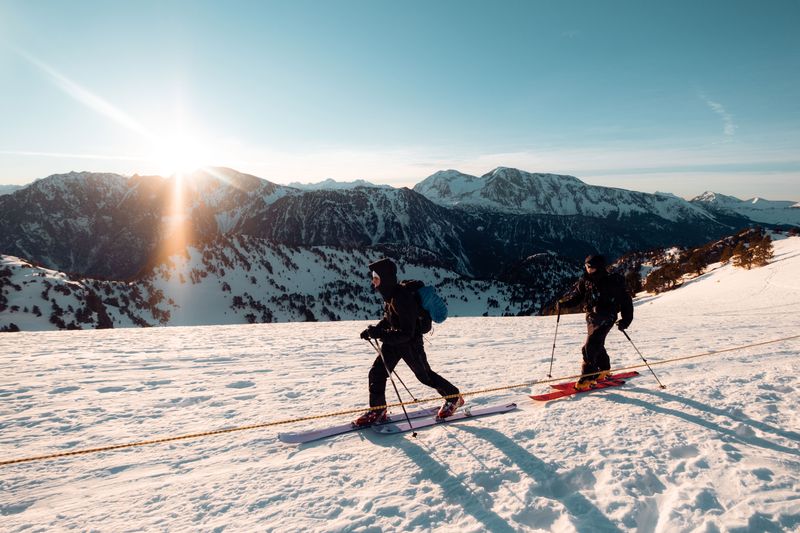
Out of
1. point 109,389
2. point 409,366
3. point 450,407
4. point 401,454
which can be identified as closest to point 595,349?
point 450,407

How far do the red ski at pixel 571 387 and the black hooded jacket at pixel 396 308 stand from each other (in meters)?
3.06

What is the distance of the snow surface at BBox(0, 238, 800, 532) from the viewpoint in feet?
13.5

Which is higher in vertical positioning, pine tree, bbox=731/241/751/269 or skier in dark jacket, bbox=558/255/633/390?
skier in dark jacket, bbox=558/255/633/390

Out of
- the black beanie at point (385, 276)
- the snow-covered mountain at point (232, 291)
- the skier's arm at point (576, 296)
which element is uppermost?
the black beanie at point (385, 276)

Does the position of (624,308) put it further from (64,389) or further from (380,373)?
(64,389)

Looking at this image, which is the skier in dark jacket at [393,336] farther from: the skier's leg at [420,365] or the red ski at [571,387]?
the red ski at [571,387]

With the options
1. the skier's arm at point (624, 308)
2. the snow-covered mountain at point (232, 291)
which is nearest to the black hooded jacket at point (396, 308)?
the skier's arm at point (624, 308)

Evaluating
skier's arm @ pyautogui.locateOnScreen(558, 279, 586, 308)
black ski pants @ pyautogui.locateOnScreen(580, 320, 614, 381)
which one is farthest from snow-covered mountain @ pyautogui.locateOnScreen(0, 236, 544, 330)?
black ski pants @ pyautogui.locateOnScreen(580, 320, 614, 381)

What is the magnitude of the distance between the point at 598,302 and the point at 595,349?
98 centimetres

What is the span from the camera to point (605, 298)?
726cm

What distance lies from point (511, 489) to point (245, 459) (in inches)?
139

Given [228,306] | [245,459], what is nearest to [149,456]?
[245,459]

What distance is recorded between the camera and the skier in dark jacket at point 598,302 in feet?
23.8

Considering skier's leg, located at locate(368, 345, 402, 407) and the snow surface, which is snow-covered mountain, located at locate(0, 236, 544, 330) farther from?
skier's leg, located at locate(368, 345, 402, 407)
